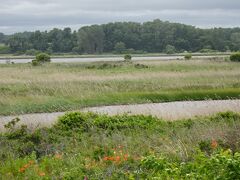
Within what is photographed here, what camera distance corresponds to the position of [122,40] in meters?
106

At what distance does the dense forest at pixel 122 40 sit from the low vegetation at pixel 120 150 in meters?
88.8

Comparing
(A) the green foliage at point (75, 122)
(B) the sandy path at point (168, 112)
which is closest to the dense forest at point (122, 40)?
(B) the sandy path at point (168, 112)

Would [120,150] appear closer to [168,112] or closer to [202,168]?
[202,168]

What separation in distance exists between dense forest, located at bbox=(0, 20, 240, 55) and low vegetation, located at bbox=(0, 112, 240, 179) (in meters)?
88.8

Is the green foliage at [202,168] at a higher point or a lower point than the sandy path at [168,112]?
higher

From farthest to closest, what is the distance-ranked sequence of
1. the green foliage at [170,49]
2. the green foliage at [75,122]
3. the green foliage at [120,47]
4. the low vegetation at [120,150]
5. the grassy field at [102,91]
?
the green foliage at [120,47] < the green foliage at [170,49] < the grassy field at [102,91] < the green foliage at [75,122] < the low vegetation at [120,150]

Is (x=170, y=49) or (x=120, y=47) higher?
(x=120, y=47)

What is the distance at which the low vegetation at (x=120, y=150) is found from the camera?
6926 millimetres

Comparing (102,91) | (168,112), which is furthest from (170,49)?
(168,112)

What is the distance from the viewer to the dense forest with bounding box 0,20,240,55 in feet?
339

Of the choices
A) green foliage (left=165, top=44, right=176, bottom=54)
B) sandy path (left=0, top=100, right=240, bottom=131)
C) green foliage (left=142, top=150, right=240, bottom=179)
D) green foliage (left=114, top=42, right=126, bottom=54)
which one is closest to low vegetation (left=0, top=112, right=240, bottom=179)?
green foliage (left=142, top=150, right=240, bottom=179)

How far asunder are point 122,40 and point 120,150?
97.9 meters

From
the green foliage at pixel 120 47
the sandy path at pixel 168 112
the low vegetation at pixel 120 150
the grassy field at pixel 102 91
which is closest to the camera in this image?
the low vegetation at pixel 120 150

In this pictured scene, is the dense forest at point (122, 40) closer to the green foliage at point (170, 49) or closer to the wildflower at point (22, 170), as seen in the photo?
the green foliage at point (170, 49)
